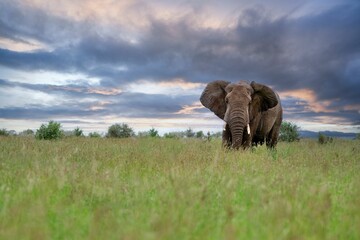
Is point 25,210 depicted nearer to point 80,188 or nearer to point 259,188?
point 80,188

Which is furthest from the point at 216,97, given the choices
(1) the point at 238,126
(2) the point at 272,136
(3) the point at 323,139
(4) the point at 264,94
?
(3) the point at 323,139

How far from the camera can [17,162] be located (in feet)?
24.6

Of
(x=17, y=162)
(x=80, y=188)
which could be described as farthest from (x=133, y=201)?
(x=17, y=162)

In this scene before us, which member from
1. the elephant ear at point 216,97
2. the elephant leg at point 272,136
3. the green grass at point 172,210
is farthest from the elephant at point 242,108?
the green grass at point 172,210

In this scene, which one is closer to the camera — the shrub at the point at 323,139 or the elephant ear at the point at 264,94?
the elephant ear at the point at 264,94

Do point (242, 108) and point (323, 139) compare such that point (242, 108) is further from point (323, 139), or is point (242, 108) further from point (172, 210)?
point (323, 139)

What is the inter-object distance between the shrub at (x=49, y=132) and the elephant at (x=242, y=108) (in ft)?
31.8

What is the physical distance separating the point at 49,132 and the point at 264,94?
38.9 feet

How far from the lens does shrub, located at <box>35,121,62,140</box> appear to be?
20.3 metres

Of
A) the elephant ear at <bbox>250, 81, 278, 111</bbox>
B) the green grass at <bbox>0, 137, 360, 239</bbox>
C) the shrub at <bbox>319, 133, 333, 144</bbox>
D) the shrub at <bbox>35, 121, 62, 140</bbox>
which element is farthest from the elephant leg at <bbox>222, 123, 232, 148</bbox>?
the shrub at <bbox>319, 133, 333, 144</bbox>

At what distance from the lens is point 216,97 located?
1341cm

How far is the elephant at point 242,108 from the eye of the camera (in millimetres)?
11930

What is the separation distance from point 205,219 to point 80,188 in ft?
6.37

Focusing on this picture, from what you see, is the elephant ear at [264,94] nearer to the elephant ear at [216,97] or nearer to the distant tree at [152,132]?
the elephant ear at [216,97]
